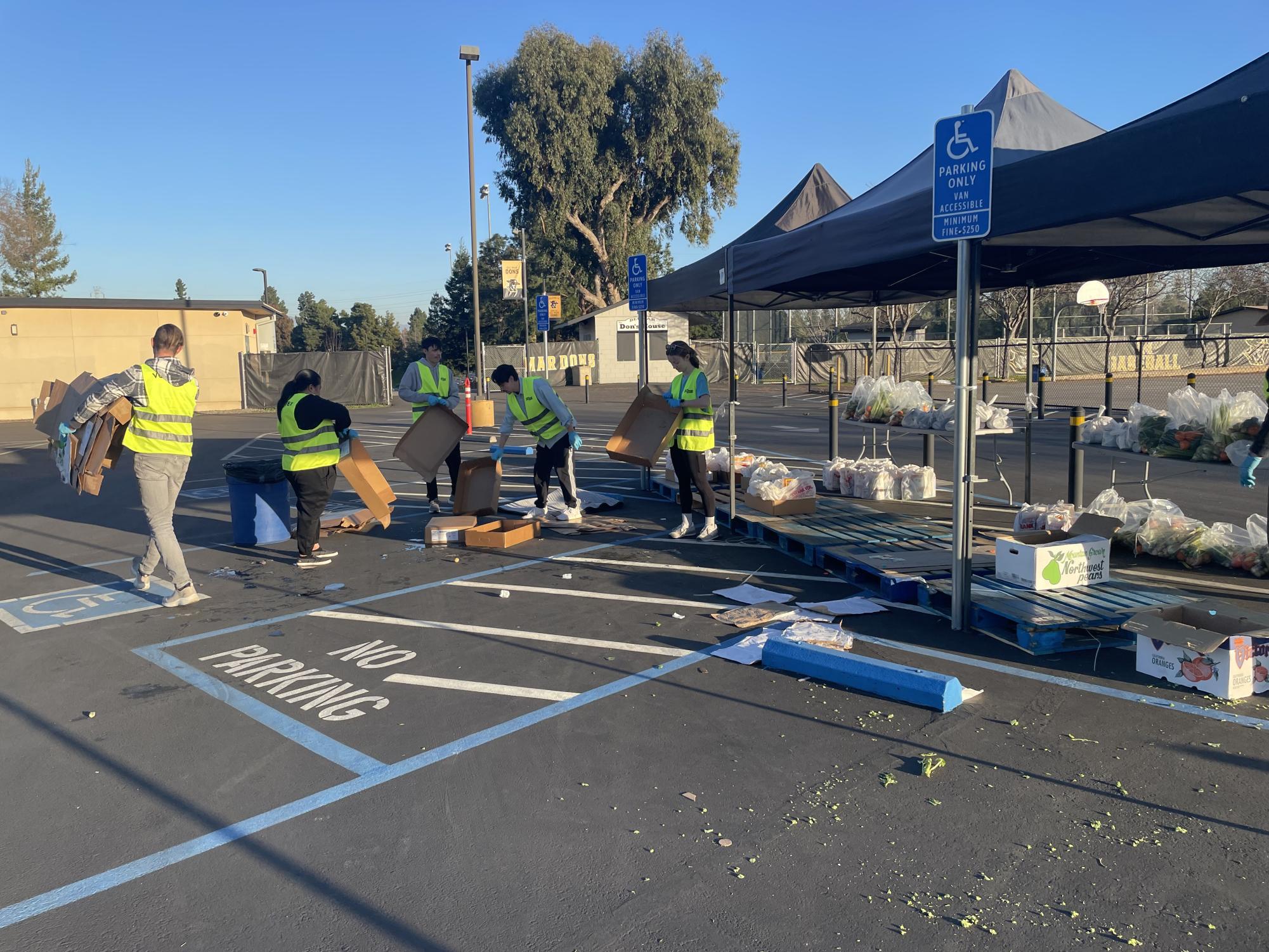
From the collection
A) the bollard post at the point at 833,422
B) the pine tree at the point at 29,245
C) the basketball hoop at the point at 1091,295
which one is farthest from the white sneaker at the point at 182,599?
the pine tree at the point at 29,245

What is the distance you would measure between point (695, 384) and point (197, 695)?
5.09 metres

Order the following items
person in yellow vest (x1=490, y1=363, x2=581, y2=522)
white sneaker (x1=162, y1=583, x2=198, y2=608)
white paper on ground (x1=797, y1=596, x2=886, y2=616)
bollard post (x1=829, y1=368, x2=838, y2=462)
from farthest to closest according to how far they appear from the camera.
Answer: bollard post (x1=829, y1=368, x2=838, y2=462) < person in yellow vest (x1=490, y1=363, x2=581, y2=522) < white sneaker (x1=162, y1=583, x2=198, y2=608) < white paper on ground (x1=797, y1=596, x2=886, y2=616)

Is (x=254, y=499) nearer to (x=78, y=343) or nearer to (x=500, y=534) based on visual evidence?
(x=500, y=534)

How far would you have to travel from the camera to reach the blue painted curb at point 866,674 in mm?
4812

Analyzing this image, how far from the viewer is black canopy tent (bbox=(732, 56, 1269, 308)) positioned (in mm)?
4375

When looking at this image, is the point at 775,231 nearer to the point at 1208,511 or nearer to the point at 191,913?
the point at 1208,511

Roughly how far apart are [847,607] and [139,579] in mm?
5867

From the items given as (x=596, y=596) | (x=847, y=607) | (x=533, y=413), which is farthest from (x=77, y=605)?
(x=847, y=607)

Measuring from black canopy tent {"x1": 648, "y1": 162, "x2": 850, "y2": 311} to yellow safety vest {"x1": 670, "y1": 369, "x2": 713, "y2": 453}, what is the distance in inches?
65.6

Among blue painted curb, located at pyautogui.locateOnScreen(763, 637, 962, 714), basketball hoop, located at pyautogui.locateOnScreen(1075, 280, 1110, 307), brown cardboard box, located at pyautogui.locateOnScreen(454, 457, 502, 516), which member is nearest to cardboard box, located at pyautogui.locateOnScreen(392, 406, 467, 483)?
brown cardboard box, located at pyautogui.locateOnScreen(454, 457, 502, 516)

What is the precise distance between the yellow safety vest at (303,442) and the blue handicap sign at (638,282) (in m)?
4.28

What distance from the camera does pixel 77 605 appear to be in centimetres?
737

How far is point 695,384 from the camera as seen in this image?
8727 mm

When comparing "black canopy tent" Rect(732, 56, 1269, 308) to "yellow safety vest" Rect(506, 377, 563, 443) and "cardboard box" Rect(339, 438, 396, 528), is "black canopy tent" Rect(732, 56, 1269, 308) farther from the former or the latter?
"cardboard box" Rect(339, 438, 396, 528)
